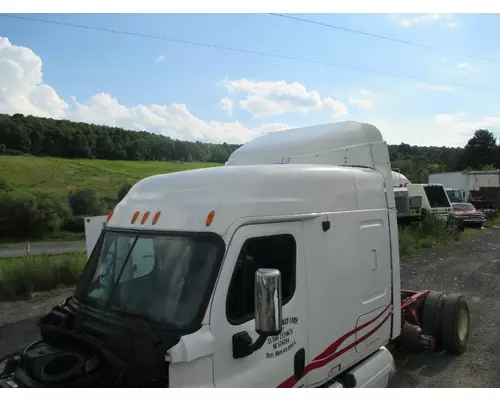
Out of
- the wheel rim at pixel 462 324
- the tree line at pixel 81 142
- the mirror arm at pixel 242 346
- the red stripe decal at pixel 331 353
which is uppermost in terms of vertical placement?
the tree line at pixel 81 142

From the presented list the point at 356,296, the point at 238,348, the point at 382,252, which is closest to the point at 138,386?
the point at 238,348

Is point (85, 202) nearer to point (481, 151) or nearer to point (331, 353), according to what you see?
point (331, 353)

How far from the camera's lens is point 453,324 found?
5.98m

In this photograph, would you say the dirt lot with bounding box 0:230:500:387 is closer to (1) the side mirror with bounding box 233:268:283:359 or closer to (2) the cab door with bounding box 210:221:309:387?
(2) the cab door with bounding box 210:221:309:387

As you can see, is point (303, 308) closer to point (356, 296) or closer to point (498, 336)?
point (356, 296)

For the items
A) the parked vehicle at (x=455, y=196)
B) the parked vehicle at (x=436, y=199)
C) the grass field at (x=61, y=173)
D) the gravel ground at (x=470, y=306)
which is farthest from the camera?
the parked vehicle at (x=455, y=196)

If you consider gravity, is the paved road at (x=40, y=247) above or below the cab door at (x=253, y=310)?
below

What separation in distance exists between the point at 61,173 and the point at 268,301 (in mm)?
21356

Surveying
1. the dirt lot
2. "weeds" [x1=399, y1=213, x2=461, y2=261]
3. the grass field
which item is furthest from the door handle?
the grass field

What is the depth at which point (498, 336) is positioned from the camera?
268 inches

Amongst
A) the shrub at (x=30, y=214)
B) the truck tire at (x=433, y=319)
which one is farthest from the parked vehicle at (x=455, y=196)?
the truck tire at (x=433, y=319)

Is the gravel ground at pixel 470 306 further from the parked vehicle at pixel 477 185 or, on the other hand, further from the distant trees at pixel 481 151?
the distant trees at pixel 481 151

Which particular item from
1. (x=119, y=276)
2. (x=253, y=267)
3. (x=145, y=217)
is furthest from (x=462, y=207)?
(x=119, y=276)

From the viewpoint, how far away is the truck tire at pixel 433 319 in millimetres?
6047
